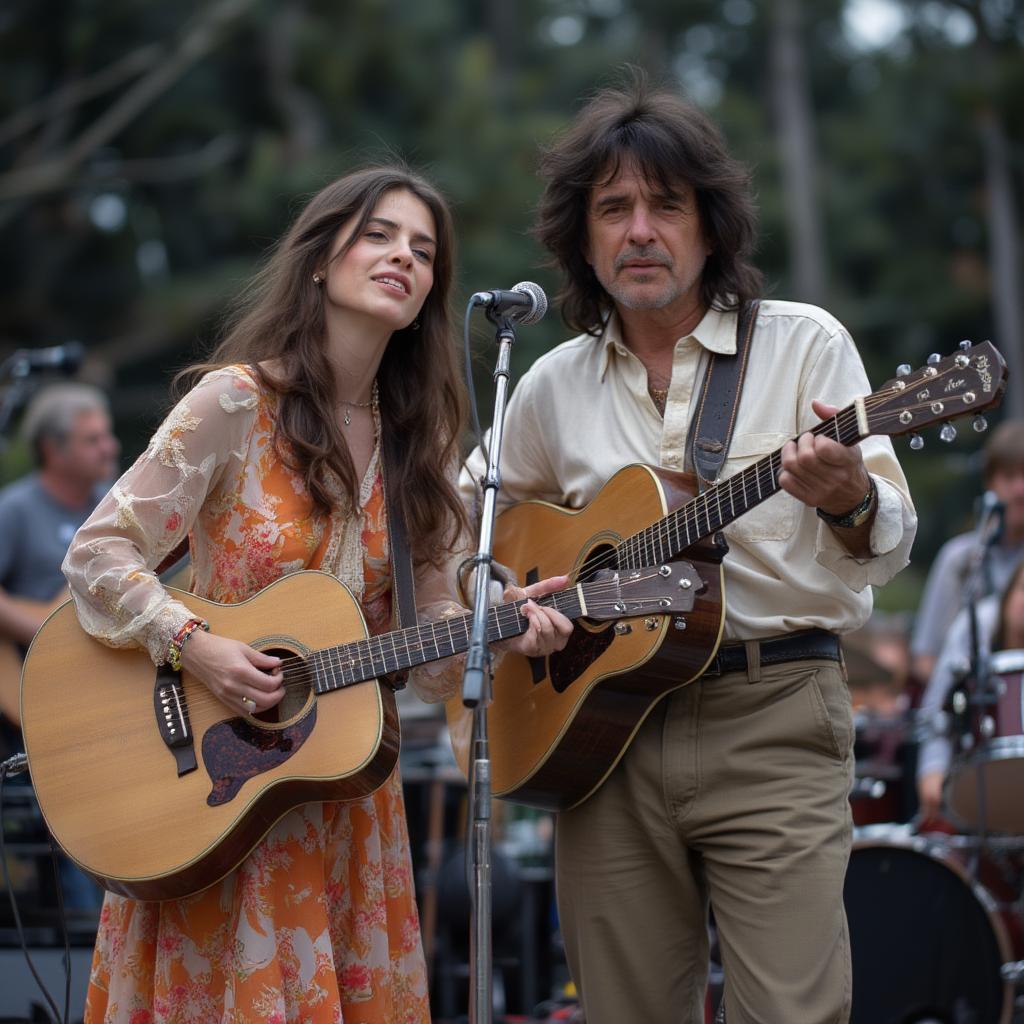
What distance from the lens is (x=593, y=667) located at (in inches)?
126

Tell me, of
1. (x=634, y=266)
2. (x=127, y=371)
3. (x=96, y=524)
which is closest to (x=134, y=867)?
(x=96, y=524)

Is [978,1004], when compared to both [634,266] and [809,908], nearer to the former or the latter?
[809,908]

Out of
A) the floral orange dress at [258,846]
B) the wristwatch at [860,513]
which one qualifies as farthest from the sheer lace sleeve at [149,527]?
the wristwatch at [860,513]

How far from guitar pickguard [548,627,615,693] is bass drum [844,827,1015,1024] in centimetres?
178

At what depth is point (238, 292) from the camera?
380 centimetres

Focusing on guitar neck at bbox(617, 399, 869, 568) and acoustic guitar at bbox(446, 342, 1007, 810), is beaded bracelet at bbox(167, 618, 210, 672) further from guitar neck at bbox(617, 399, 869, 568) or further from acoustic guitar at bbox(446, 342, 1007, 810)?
guitar neck at bbox(617, 399, 869, 568)

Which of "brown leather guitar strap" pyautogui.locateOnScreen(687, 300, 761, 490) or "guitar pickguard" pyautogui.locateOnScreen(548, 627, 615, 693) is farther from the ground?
"brown leather guitar strap" pyautogui.locateOnScreen(687, 300, 761, 490)

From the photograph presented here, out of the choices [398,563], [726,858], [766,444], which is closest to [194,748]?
[398,563]

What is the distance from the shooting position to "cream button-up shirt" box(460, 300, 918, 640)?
3090 millimetres

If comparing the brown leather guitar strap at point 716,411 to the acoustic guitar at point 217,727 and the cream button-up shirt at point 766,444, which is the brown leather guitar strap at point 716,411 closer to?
the cream button-up shirt at point 766,444

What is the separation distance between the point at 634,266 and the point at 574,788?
48.7 inches

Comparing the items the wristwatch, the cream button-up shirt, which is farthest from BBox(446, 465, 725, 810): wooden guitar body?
the wristwatch

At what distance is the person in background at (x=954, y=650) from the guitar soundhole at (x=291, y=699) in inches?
120

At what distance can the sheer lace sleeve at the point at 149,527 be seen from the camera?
10.2 feet
